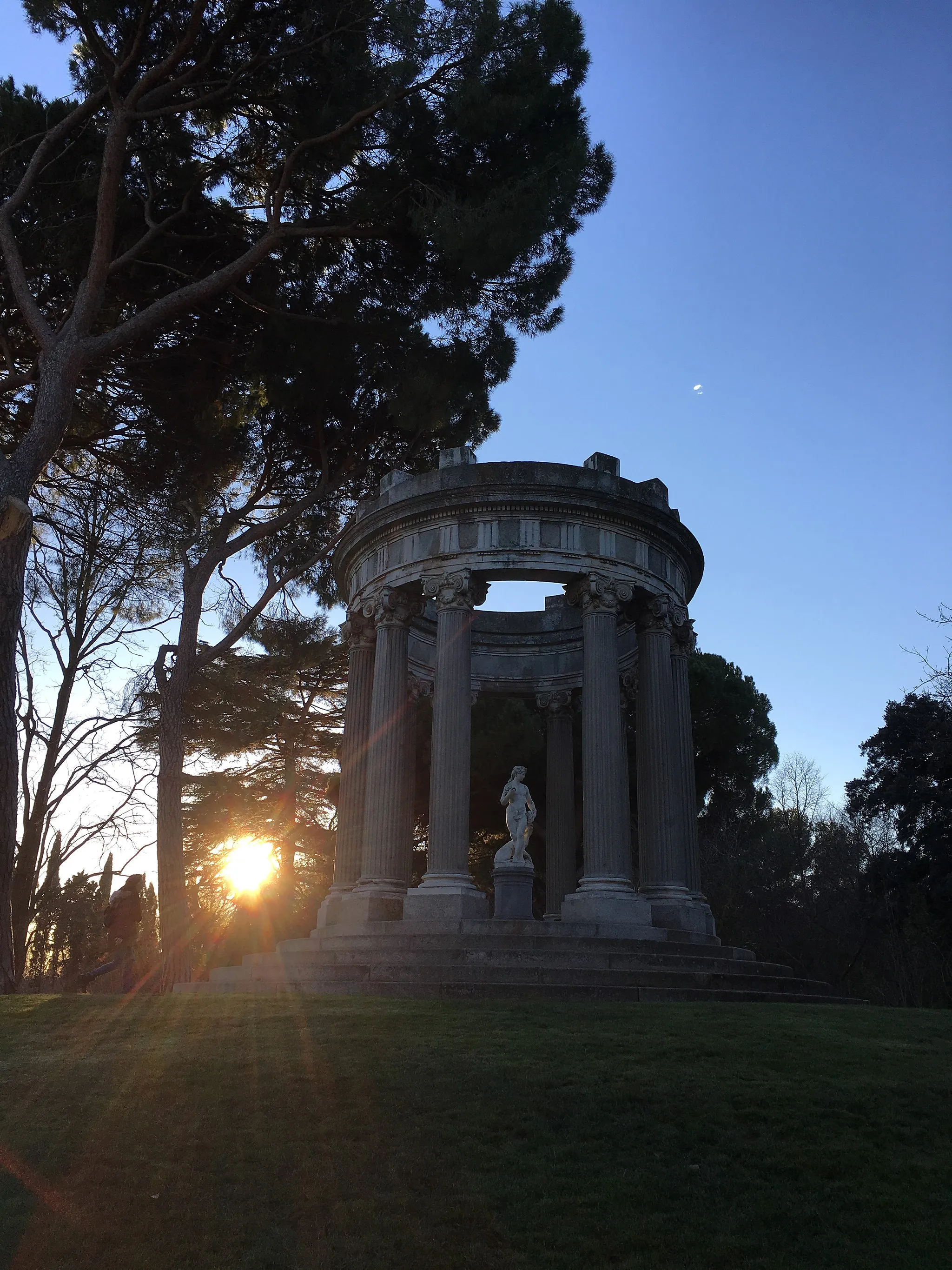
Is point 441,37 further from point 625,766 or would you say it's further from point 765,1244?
point 765,1244

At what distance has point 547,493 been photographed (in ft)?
68.9

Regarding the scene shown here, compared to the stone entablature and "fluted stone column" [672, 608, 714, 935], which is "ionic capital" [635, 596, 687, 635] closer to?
the stone entablature

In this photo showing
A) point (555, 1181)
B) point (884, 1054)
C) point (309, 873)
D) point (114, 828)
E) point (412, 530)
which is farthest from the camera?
point (309, 873)

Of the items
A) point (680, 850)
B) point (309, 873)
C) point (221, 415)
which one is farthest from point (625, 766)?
point (309, 873)

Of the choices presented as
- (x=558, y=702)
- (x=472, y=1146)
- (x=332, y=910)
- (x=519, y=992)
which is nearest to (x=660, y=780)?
(x=558, y=702)

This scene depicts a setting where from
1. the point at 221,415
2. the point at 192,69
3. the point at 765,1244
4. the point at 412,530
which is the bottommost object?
the point at 765,1244

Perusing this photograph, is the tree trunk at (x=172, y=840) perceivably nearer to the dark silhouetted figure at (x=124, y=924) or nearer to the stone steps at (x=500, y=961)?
the dark silhouetted figure at (x=124, y=924)

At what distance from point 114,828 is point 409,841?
1088 cm

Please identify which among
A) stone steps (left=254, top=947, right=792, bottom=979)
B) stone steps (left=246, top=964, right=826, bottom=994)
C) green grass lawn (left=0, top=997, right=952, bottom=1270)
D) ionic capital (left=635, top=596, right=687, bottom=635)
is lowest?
green grass lawn (left=0, top=997, right=952, bottom=1270)

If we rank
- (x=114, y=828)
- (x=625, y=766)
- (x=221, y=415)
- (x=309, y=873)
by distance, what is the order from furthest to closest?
(x=309, y=873), (x=114, y=828), (x=221, y=415), (x=625, y=766)

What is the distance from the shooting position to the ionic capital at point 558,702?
91.2 feet

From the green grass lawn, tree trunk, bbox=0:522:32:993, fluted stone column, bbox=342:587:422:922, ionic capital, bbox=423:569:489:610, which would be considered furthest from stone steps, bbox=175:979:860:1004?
ionic capital, bbox=423:569:489:610

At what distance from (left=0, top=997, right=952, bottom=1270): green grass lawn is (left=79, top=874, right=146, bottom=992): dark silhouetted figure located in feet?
32.9

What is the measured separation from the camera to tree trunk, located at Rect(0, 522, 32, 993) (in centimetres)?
1661
